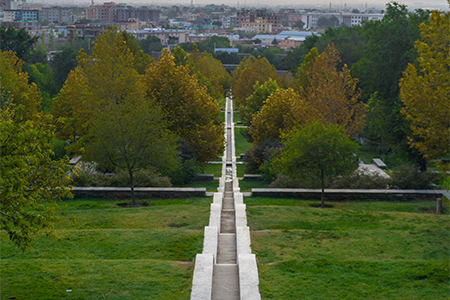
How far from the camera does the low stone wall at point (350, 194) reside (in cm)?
2358

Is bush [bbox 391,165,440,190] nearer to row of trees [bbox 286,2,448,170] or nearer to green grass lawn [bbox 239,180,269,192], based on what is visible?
row of trees [bbox 286,2,448,170]

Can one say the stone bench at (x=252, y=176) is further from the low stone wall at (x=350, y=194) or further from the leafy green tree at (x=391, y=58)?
the low stone wall at (x=350, y=194)

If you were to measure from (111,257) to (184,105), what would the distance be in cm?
1720

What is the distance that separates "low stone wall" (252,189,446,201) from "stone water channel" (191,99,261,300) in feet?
11.2

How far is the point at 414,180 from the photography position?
2433 cm

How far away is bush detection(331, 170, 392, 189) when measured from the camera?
24766mm

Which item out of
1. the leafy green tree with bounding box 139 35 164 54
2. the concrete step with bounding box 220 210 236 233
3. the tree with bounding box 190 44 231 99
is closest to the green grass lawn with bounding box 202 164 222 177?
the tree with bounding box 190 44 231 99

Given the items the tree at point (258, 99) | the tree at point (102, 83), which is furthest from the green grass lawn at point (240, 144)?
the tree at point (102, 83)

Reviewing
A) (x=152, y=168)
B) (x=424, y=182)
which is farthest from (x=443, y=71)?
(x=152, y=168)

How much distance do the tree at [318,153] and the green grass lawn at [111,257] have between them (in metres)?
3.79

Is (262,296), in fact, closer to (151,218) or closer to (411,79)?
(411,79)

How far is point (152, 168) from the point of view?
25.7 meters

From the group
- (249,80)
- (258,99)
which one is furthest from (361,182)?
(249,80)

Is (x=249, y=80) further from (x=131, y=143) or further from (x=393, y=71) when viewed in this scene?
(x=131, y=143)
